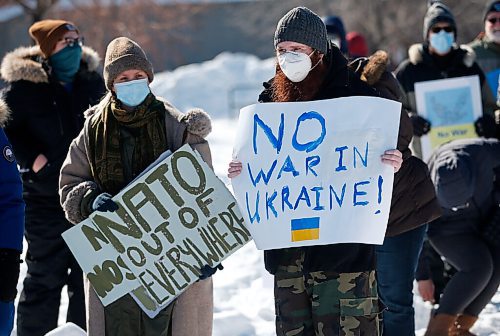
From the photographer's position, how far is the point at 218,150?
14609mm

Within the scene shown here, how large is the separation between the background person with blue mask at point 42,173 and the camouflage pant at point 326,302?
1946 mm

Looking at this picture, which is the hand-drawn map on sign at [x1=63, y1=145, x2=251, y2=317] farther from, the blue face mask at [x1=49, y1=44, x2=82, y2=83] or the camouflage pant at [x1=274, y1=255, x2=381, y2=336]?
the blue face mask at [x1=49, y1=44, x2=82, y2=83]

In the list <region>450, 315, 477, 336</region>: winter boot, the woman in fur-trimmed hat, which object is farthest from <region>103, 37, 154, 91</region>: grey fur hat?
<region>450, 315, 477, 336</region>: winter boot

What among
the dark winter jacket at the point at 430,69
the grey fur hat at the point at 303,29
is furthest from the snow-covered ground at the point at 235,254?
the grey fur hat at the point at 303,29

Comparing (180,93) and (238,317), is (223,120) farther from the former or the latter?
(238,317)

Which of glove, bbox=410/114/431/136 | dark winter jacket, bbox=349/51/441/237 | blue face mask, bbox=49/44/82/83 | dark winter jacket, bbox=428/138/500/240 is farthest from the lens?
glove, bbox=410/114/431/136

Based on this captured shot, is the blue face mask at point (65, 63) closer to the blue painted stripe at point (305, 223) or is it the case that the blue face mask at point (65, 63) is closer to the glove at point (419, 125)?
the blue painted stripe at point (305, 223)

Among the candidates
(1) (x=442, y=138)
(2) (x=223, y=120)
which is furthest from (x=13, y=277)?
(2) (x=223, y=120)

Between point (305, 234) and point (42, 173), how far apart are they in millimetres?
2181

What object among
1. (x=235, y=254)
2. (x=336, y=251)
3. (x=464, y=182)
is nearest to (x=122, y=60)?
(x=336, y=251)

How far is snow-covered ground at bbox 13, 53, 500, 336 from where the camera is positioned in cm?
655

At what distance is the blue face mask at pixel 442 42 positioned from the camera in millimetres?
6996

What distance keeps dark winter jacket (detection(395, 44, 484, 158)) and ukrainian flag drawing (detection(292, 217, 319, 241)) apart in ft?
9.46

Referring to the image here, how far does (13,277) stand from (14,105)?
2.11 meters
